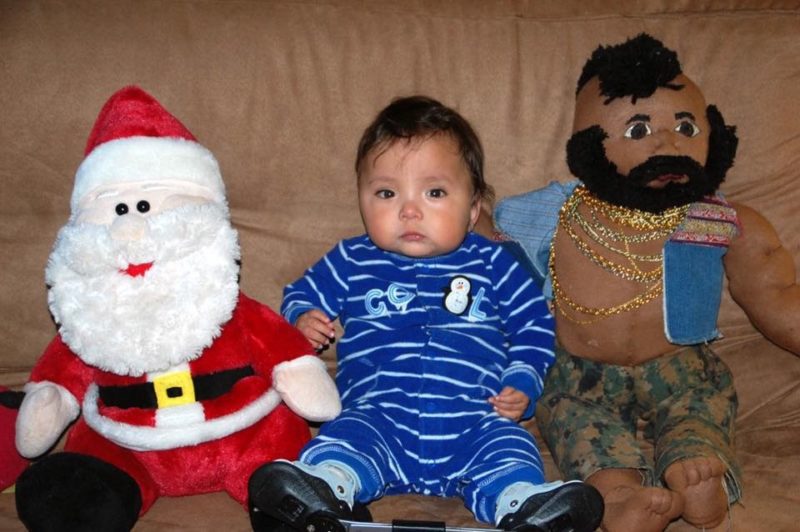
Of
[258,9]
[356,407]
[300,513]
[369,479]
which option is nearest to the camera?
[300,513]

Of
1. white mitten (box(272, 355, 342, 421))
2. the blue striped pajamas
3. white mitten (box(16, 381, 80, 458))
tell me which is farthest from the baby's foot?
white mitten (box(16, 381, 80, 458))

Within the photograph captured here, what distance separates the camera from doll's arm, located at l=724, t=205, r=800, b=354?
145 centimetres

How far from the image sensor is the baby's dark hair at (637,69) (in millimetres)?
1388

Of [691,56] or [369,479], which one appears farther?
[691,56]

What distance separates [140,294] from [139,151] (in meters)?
0.21

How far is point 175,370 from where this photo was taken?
126cm

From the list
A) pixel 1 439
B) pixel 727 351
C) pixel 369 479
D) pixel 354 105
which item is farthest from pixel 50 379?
pixel 727 351

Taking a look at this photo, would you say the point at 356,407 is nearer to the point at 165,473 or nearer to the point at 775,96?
the point at 165,473

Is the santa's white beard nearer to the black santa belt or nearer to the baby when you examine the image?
the black santa belt

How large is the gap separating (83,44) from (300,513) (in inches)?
32.4

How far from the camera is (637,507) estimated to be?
1.22 meters

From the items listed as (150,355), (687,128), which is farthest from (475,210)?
(150,355)

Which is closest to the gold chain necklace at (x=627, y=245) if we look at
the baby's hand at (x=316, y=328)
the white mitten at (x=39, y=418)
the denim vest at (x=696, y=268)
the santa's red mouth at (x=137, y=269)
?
the denim vest at (x=696, y=268)

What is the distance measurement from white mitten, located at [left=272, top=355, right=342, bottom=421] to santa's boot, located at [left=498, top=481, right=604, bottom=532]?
0.30m
